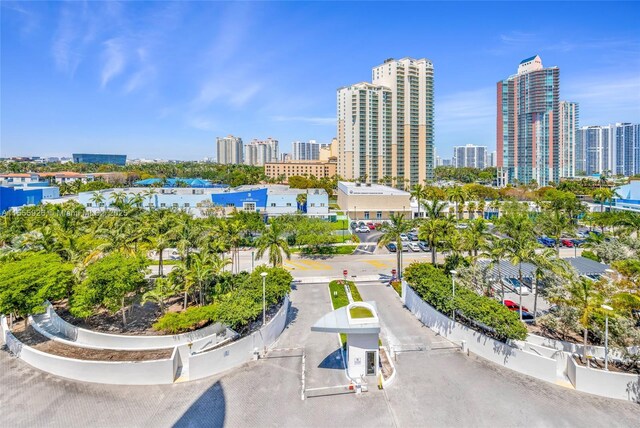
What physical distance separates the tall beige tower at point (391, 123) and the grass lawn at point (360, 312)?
3242 inches

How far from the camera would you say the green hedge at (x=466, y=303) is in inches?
678

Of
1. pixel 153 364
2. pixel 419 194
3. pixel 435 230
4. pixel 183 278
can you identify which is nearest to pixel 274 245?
pixel 183 278

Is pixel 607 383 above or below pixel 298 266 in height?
below

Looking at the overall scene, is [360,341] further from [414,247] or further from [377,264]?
[414,247]

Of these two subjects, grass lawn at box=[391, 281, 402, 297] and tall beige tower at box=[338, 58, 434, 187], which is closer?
grass lawn at box=[391, 281, 402, 297]

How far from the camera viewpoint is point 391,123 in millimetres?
95625

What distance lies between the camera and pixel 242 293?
68.6 feet

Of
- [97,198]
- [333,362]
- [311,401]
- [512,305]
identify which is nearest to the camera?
[311,401]

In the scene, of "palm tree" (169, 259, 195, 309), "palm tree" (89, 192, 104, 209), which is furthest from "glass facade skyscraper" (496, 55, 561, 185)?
"palm tree" (169, 259, 195, 309)

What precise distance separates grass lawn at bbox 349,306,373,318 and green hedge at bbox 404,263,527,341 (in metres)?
5.77

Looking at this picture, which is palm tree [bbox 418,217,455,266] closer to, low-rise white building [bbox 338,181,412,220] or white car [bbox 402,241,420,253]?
white car [bbox 402,241,420,253]

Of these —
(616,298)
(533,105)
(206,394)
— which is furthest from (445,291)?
(533,105)

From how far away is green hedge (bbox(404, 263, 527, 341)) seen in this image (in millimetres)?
17233

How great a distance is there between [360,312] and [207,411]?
738 centimetres
